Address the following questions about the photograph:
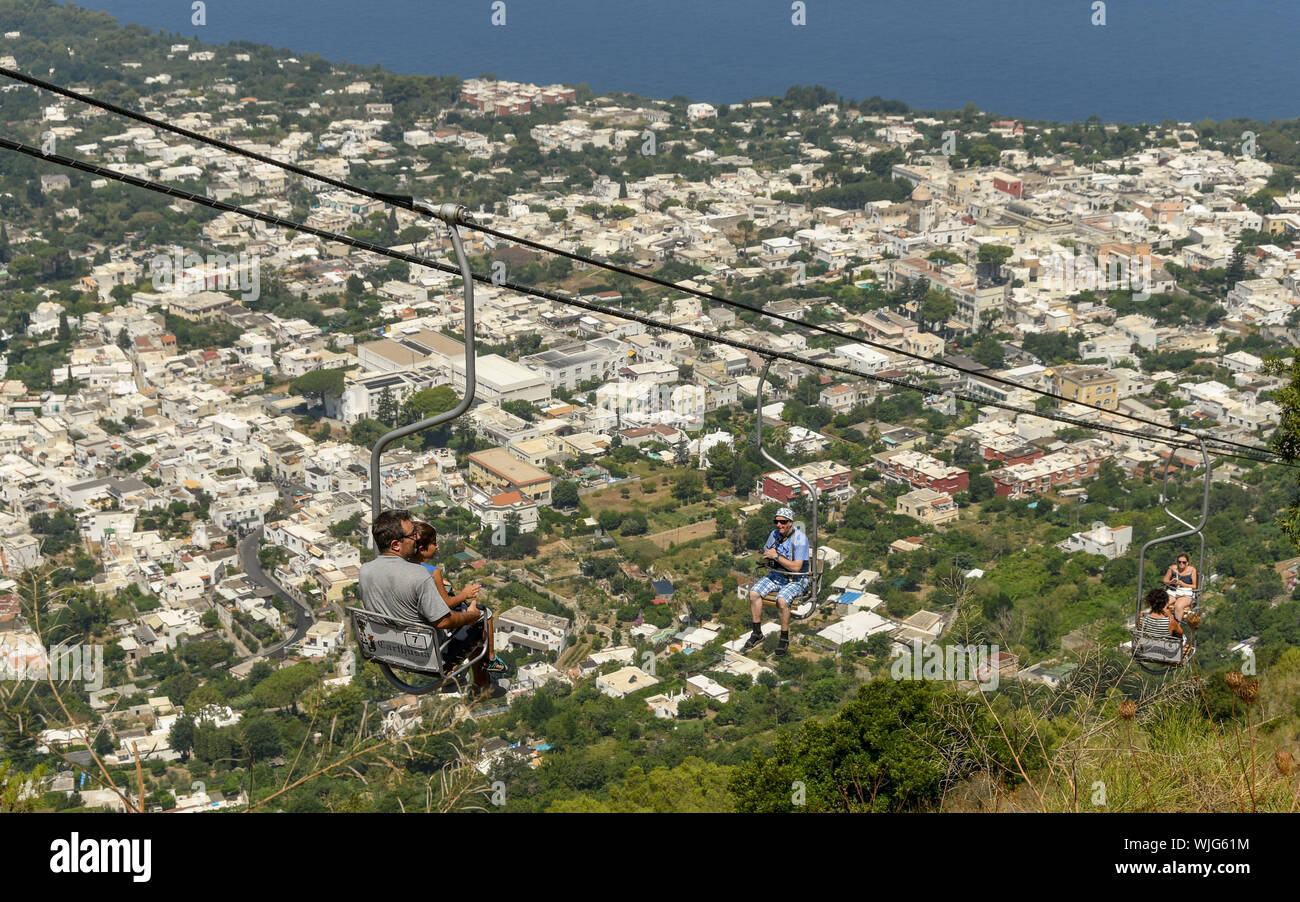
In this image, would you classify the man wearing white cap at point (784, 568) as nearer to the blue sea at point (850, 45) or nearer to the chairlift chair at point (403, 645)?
the chairlift chair at point (403, 645)

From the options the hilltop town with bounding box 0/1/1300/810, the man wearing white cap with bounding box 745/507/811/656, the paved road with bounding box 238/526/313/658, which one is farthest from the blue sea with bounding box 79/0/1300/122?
the man wearing white cap with bounding box 745/507/811/656

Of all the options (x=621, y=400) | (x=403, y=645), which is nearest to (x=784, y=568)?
(x=403, y=645)

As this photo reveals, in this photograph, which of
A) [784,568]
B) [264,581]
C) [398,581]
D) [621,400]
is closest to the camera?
[398,581]

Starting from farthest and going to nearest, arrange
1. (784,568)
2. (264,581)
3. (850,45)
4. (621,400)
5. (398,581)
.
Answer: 1. (850,45)
2. (621,400)
3. (264,581)
4. (784,568)
5. (398,581)

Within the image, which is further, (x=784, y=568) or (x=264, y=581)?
(x=264, y=581)

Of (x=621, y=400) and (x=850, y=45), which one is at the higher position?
(x=850, y=45)

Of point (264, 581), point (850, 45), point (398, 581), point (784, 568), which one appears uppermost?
point (398, 581)

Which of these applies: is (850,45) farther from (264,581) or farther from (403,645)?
(403,645)
